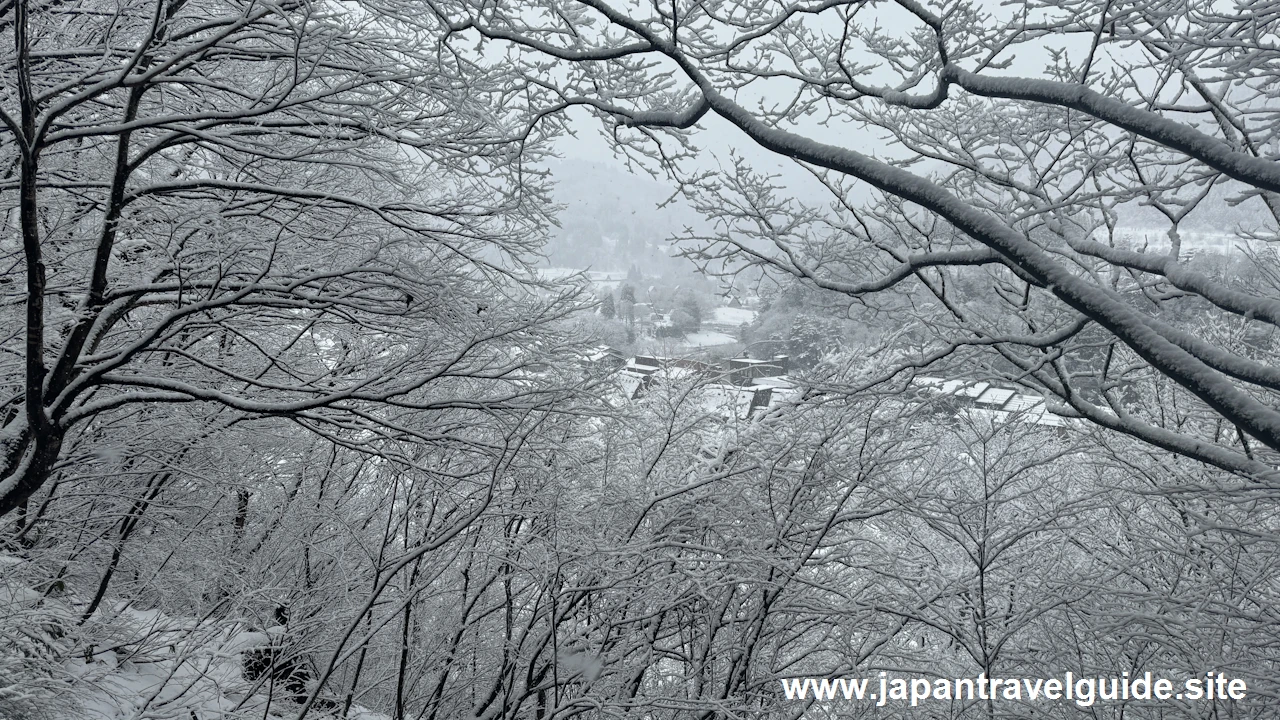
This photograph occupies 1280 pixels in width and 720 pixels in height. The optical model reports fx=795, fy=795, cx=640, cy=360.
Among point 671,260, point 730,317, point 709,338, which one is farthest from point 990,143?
point 709,338

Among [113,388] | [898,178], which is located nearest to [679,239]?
[898,178]

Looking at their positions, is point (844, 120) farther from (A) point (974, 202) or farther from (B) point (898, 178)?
(B) point (898, 178)

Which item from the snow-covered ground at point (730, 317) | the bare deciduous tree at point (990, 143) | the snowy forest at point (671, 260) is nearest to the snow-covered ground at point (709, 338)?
the snow-covered ground at point (730, 317)

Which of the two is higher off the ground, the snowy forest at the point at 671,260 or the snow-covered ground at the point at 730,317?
the snow-covered ground at the point at 730,317

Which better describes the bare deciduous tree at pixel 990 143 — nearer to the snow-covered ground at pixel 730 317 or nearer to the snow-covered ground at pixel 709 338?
the snow-covered ground at pixel 730 317

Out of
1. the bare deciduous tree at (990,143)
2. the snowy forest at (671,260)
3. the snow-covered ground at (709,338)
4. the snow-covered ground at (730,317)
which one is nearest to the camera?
the bare deciduous tree at (990,143)

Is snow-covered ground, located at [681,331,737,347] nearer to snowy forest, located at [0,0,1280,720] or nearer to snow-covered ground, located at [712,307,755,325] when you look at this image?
snow-covered ground, located at [712,307,755,325]

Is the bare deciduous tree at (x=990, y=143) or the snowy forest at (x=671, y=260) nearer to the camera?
the bare deciduous tree at (x=990, y=143)

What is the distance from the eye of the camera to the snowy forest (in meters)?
3.82

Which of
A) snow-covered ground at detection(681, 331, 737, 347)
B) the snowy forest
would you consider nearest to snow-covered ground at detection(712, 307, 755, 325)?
snow-covered ground at detection(681, 331, 737, 347)

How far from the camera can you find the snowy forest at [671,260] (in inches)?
150

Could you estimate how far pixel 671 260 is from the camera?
5770 millimetres

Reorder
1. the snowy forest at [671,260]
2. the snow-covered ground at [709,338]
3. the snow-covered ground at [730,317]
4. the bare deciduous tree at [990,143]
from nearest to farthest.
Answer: the bare deciduous tree at [990,143] → the snowy forest at [671,260] → the snow-covered ground at [730,317] → the snow-covered ground at [709,338]

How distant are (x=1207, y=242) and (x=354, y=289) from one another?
763cm
